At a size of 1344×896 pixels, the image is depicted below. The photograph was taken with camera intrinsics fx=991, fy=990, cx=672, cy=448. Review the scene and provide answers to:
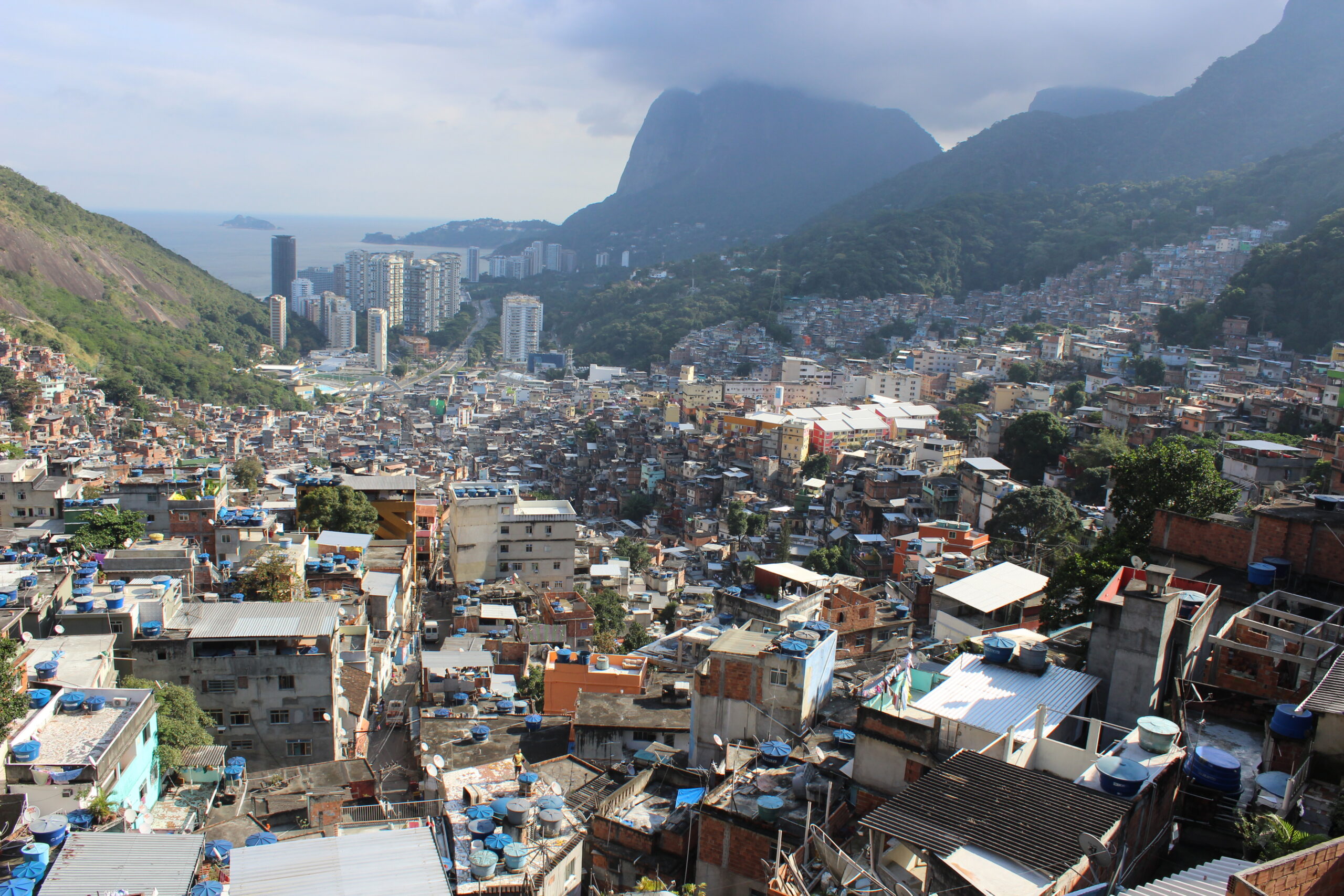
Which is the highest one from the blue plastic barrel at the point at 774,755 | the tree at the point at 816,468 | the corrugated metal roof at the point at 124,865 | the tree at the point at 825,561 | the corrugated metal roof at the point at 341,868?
the corrugated metal roof at the point at 341,868

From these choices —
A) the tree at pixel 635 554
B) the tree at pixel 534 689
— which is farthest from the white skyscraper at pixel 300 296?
the tree at pixel 534 689

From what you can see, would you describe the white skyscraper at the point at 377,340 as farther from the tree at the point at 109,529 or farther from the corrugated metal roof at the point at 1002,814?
the corrugated metal roof at the point at 1002,814

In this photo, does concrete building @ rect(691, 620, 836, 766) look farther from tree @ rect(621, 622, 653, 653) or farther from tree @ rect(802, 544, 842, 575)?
tree @ rect(802, 544, 842, 575)

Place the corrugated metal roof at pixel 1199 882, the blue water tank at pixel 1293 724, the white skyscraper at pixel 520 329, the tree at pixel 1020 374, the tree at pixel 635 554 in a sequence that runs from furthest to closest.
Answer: the white skyscraper at pixel 520 329 → the tree at pixel 1020 374 → the tree at pixel 635 554 → the blue water tank at pixel 1293 724 → the corrugated metal roof at pixel 1199 882

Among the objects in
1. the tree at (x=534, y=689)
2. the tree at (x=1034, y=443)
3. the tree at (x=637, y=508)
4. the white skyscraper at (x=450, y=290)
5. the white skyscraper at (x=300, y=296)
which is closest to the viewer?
the tree at (x=534, y=689)

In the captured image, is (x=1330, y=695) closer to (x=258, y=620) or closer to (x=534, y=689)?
(x=534, y=689)

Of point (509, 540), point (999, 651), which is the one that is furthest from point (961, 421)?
point (999, 651)

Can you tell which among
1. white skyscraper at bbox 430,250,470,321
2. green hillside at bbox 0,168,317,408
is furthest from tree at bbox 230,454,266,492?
white skyscraper at bbox 430,250,470,321

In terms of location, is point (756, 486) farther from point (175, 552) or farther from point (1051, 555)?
point (175, 552)
